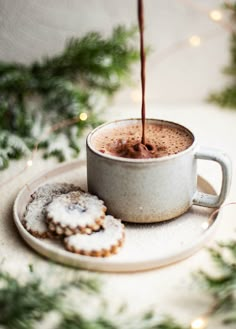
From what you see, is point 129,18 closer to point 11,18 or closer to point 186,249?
point 11,18

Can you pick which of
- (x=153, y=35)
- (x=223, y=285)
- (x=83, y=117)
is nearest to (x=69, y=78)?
(x=83, y=117)

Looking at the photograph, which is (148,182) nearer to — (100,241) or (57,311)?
(100,241)

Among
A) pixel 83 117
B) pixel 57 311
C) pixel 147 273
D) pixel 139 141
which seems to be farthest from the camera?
pixel 83 117

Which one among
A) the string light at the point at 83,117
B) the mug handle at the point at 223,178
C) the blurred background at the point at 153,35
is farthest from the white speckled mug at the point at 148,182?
the blurred background at the point at 153,35

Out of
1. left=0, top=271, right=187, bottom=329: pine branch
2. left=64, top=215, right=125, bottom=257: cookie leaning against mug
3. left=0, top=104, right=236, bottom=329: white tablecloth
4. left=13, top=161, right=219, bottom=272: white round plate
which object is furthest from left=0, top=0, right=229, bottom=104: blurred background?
left=0, top=271, right=187, bottom=329: pine branch

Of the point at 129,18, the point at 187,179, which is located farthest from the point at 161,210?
the point at 129,18
